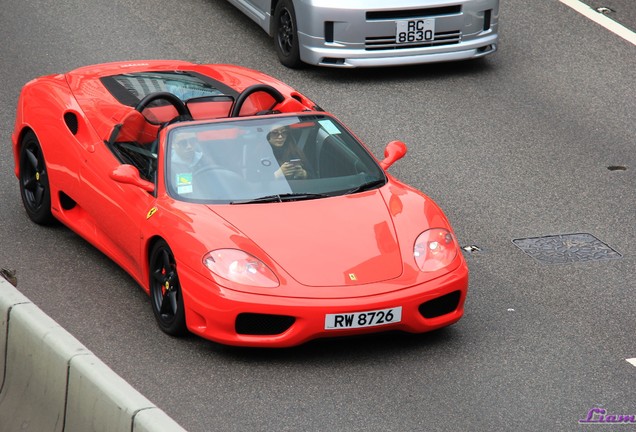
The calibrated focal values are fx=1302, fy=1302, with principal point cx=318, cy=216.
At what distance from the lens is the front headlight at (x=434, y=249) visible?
25.7 feet

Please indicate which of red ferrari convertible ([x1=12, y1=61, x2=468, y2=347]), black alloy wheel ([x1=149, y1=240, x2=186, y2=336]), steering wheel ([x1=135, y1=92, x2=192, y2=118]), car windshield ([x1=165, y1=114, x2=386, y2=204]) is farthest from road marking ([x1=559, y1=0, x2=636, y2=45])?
black alloy wheel ([x1=149, y1=240, x2=186, y2=336])

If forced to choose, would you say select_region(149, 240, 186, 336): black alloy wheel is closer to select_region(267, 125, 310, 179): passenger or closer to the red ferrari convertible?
the red ferrari convertible

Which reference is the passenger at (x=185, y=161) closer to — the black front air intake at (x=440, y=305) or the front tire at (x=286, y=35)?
the black front air intake at (x=440, y=305)

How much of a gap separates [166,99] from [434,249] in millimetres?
2274

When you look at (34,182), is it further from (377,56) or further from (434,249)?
(377,56)

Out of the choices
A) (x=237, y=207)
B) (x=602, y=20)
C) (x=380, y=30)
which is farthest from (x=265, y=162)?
(x=602, y=20)

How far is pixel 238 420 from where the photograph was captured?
6.95 metres

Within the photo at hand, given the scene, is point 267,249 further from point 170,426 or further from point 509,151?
point 509,151

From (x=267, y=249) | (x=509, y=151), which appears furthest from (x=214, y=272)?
(x=509, y=151)

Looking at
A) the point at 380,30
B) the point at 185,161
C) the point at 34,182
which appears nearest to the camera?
the point at 185,161

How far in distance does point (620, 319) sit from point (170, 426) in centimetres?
402

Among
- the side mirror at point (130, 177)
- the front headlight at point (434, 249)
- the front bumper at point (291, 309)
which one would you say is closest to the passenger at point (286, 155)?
the side mirror at point (130, 177)

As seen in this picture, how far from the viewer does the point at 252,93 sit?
A: 9.38 meters

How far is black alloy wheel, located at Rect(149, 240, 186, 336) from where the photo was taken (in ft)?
25.7
